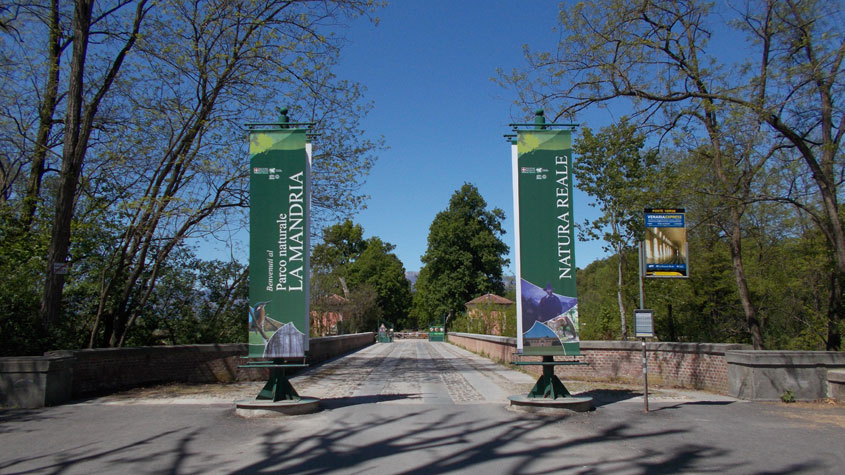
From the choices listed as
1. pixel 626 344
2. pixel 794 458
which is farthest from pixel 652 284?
pixel 794 458

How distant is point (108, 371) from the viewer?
→ 42.6 ft

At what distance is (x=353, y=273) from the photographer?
3376 inches

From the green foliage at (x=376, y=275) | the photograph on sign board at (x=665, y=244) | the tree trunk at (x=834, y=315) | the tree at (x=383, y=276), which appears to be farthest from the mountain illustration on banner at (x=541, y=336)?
the tree at (x=383, y=276)

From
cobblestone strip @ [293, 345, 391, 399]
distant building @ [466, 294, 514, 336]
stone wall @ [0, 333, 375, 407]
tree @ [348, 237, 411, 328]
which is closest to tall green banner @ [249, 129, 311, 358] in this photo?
cobblestone strip @ [293, 345, 391, 399]

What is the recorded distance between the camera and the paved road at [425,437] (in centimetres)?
670

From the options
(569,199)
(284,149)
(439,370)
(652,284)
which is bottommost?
(439,370)

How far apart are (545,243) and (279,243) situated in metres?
4.84

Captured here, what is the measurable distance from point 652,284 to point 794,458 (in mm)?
12906

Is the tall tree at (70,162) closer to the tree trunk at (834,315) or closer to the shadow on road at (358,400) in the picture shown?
the shadow on road at (358,400)

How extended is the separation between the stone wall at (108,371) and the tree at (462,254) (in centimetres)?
4797

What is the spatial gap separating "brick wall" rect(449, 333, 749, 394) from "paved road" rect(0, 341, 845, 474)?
1.02 m

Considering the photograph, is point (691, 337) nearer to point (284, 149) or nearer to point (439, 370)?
point (439, 370)

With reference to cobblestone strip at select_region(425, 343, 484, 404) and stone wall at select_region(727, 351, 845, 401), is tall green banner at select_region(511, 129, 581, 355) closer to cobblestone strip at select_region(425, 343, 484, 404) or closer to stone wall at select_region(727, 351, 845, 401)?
cobblestone strip at select_region(425, 343, 484, 404)

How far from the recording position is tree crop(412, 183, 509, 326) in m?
63.3
